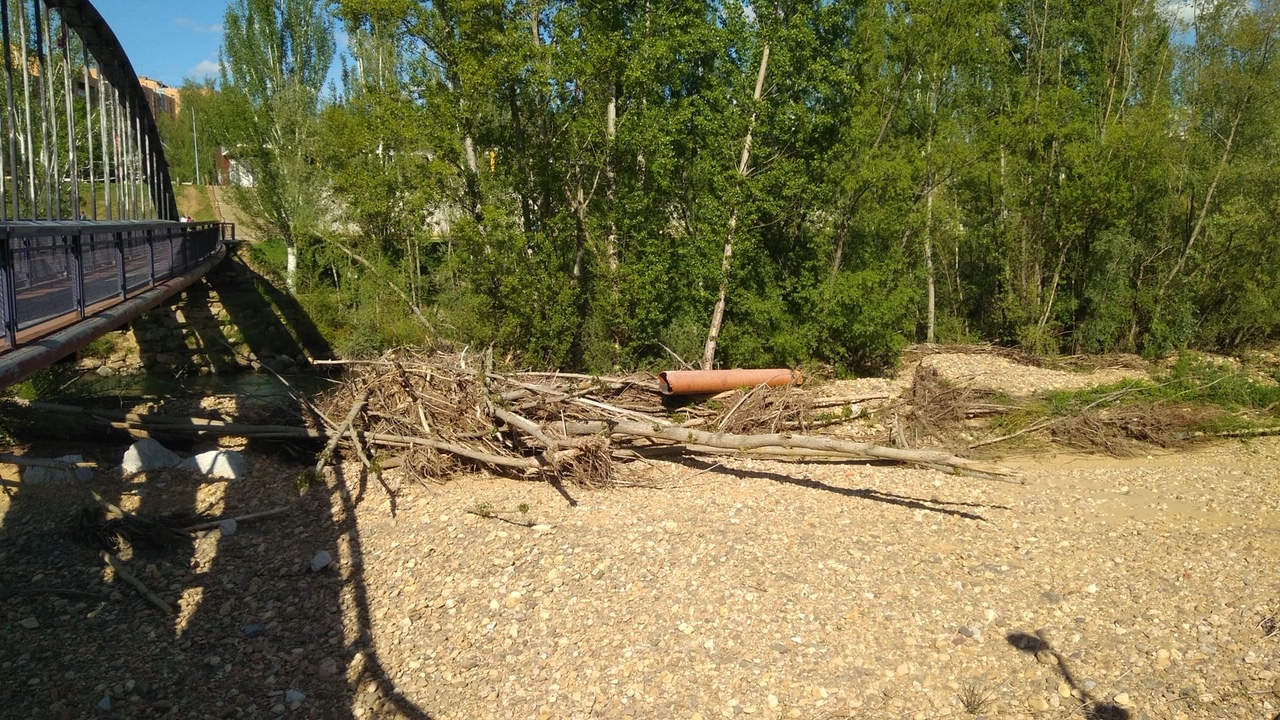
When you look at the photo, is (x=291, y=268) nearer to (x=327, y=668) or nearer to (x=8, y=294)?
(x=8, y=294)

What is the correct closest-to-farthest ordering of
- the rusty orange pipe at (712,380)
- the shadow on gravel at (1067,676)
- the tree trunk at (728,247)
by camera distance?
the shadow on gravel at (1067,676) < the rusty orange pipe at (712,380) < the tree trunk at (728,247)

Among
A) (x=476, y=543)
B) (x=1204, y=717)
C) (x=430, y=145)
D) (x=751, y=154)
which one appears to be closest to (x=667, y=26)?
(x=751, y=154)

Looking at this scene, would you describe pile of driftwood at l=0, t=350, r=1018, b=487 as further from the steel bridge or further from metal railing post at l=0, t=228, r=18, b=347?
metal railing post at l=0, t=228, r=18, b=347

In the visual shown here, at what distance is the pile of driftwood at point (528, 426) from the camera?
10.3 metres

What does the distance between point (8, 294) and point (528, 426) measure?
17.6ft

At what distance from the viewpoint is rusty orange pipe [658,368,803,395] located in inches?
512

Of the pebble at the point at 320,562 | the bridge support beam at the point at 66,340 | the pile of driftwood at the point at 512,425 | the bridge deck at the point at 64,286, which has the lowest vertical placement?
the pebble at the point at 320,562

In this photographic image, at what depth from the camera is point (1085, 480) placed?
10.7m

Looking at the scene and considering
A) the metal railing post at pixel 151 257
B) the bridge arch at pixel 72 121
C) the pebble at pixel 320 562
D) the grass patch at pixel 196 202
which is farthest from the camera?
the grass patch at pixel 196 202

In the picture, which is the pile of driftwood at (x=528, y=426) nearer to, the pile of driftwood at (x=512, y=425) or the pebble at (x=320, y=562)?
the pile of driftwood at (x=512, y=425)

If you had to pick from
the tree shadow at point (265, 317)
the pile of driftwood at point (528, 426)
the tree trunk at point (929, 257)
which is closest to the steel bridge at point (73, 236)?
the tree shadow at point (265, 317)

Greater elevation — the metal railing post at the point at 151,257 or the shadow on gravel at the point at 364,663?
the metal railing post at the point at 151,257

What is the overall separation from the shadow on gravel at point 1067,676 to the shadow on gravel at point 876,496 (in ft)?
8.52

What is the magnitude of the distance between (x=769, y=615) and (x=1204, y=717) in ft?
10.1
